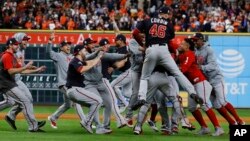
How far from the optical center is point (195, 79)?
17.0 m

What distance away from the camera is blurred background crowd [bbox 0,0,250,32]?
98.4ft

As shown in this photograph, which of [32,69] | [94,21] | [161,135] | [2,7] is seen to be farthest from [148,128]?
[2,7]

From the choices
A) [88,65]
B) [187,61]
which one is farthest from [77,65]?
[187,61]

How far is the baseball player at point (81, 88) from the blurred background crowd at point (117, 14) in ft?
40.4

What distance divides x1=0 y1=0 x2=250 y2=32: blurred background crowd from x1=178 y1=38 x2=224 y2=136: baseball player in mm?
12318

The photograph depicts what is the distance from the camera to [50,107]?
1080 inches

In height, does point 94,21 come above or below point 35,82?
above

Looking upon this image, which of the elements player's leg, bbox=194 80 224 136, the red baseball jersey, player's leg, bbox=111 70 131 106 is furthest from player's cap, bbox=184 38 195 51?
player's leg, bbox=111 70 131 106

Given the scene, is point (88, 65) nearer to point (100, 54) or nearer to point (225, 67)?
point (100, 54)

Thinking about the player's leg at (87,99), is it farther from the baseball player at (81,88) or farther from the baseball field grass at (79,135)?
the baseball field grass at (79,135)

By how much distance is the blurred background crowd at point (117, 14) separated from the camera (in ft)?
98.4

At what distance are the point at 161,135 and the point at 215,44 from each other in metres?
11.9

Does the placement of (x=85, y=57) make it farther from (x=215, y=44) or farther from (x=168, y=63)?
(x=215, y=44)

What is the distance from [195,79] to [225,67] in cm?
1124
